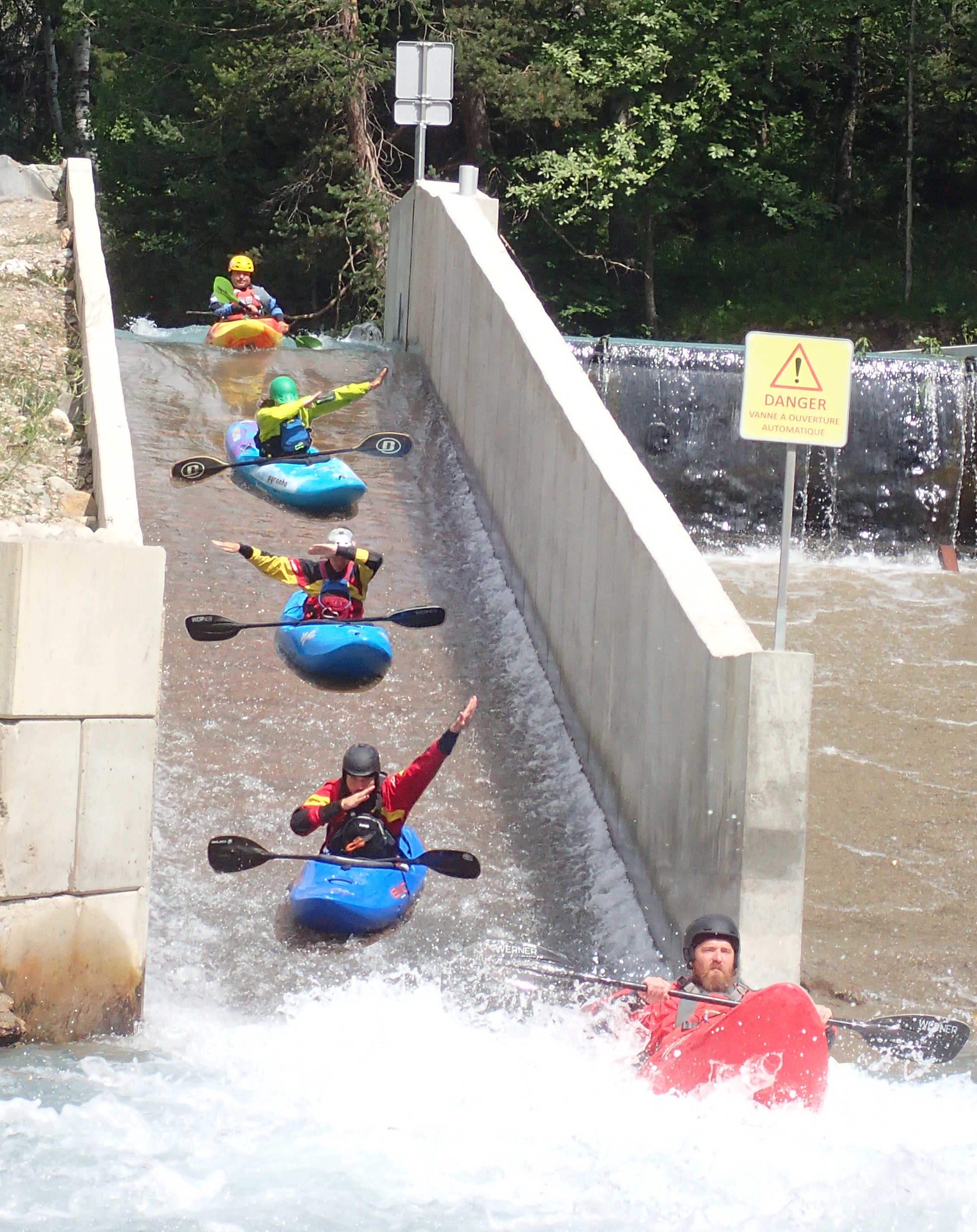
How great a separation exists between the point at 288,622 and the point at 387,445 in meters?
2.78

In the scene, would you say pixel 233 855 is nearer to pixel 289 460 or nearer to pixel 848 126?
pixel 289 460

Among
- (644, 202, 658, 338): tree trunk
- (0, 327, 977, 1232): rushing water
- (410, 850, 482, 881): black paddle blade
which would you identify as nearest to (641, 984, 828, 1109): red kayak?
(0, 327, 977, 1232): rushing water

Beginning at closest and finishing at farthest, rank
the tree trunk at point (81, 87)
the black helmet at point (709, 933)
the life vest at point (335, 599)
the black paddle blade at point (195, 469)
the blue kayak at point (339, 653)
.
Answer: the black helmet at point (709, 933) < the blue kayak at point (339, 653) < the life vest at point (335, 599) < the black paddle blade at point (195, 469) < the tree trunk at point (81, 87)

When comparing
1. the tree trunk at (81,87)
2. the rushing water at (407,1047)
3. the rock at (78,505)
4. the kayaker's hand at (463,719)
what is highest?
the tree trunk at (81,87)

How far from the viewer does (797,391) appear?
6637mm

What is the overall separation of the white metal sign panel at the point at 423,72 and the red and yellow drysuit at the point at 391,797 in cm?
951

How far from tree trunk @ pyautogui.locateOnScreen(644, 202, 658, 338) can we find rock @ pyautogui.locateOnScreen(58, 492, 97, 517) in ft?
58.2

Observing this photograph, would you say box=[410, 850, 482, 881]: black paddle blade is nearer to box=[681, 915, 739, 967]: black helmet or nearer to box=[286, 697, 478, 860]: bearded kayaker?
box=[286, 697, 478, 860]: bearded kayaker

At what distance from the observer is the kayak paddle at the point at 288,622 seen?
8.98 metres

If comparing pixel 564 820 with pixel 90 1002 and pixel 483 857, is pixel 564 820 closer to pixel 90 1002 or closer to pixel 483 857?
pixel 483 857

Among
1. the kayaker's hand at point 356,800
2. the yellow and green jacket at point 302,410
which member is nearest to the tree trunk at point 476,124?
the yellow and green jacket at point 302,410

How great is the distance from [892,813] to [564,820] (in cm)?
222

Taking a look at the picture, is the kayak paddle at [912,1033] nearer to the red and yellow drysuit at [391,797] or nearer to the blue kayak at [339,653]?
the red and yellow drysuit at [391,797]

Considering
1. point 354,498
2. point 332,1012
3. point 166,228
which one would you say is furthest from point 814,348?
point 166,228
